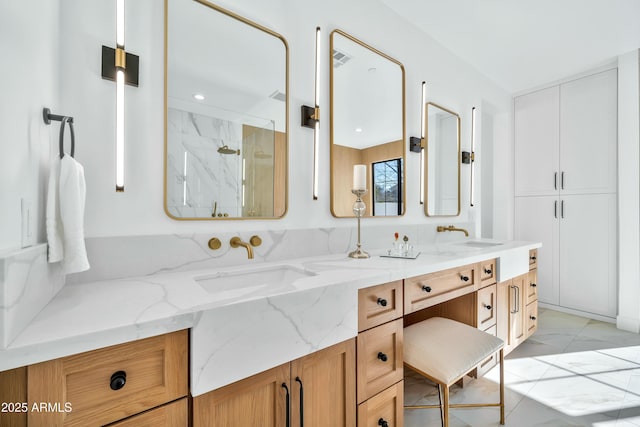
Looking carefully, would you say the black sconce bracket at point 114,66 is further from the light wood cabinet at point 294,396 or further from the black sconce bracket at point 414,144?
the black sconce bracket at point 414,144

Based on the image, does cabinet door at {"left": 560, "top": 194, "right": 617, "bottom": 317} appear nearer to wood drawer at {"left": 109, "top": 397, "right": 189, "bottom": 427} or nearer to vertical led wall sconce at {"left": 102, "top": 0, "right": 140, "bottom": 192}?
wood drawer at {"left": 109, "top": 397, "right": 189, "bottom": 427}

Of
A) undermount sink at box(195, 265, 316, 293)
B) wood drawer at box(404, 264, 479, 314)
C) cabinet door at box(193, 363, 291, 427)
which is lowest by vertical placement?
cabinet door at box(193, 363, 291, 427)

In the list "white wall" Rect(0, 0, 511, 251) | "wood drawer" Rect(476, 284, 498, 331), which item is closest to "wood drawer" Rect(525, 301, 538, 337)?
"wood drawer" Rect(476, 284, 498, 331)

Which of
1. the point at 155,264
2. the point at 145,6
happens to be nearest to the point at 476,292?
the point at 155,264

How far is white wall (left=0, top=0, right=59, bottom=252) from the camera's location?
24.9 inches

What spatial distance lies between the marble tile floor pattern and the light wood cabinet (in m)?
0.81

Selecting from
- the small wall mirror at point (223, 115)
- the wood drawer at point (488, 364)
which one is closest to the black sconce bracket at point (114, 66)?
the small wall mirror at point (223, 115)

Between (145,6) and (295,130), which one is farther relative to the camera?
(295,130)

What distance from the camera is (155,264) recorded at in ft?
3.72

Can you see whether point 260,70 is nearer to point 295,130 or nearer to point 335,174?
point 295,130

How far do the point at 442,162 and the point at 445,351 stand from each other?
168cm

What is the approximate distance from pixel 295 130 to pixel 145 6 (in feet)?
2.64

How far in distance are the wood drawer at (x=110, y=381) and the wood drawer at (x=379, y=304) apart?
637mm

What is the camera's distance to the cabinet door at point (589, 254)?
112 inches
